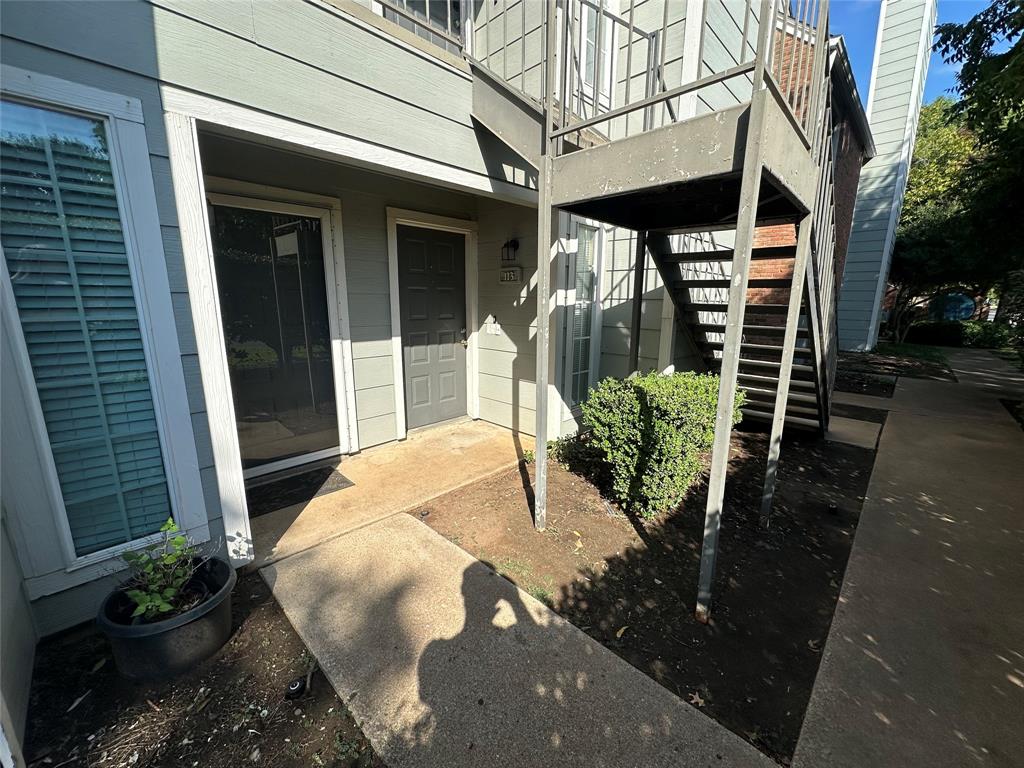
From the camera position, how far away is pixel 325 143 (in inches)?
83.3

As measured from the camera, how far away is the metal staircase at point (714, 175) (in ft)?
5.85

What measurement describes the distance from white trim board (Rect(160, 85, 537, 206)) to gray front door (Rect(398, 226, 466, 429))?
1.36 m

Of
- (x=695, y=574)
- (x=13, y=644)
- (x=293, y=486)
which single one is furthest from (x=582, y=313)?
(x=13, y=644)

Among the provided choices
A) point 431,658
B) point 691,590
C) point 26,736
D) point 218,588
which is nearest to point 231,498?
point 218,588

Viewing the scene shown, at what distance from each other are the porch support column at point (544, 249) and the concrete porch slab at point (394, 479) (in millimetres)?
904

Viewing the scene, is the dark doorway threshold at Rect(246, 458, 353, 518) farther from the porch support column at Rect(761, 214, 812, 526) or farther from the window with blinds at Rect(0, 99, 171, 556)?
the porch support column at Rect(761, 214, 812, 526)

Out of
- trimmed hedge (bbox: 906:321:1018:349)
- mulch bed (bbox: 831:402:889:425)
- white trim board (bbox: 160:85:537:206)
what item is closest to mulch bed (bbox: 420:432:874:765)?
white trim board (bbox: 160:85:537:206)

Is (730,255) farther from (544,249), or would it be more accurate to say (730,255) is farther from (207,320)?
(207,320)

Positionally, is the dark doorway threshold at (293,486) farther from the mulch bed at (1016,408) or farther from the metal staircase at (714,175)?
the mulch bed at (1016,408)

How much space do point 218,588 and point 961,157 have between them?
21.0 metres

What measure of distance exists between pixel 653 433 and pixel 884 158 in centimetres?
1372

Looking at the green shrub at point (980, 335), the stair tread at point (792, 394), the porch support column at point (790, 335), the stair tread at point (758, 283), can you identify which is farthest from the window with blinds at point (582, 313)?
the green shrub at point (980, 335)

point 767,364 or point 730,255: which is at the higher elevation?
point 730,255

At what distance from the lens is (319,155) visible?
2.20 metres
